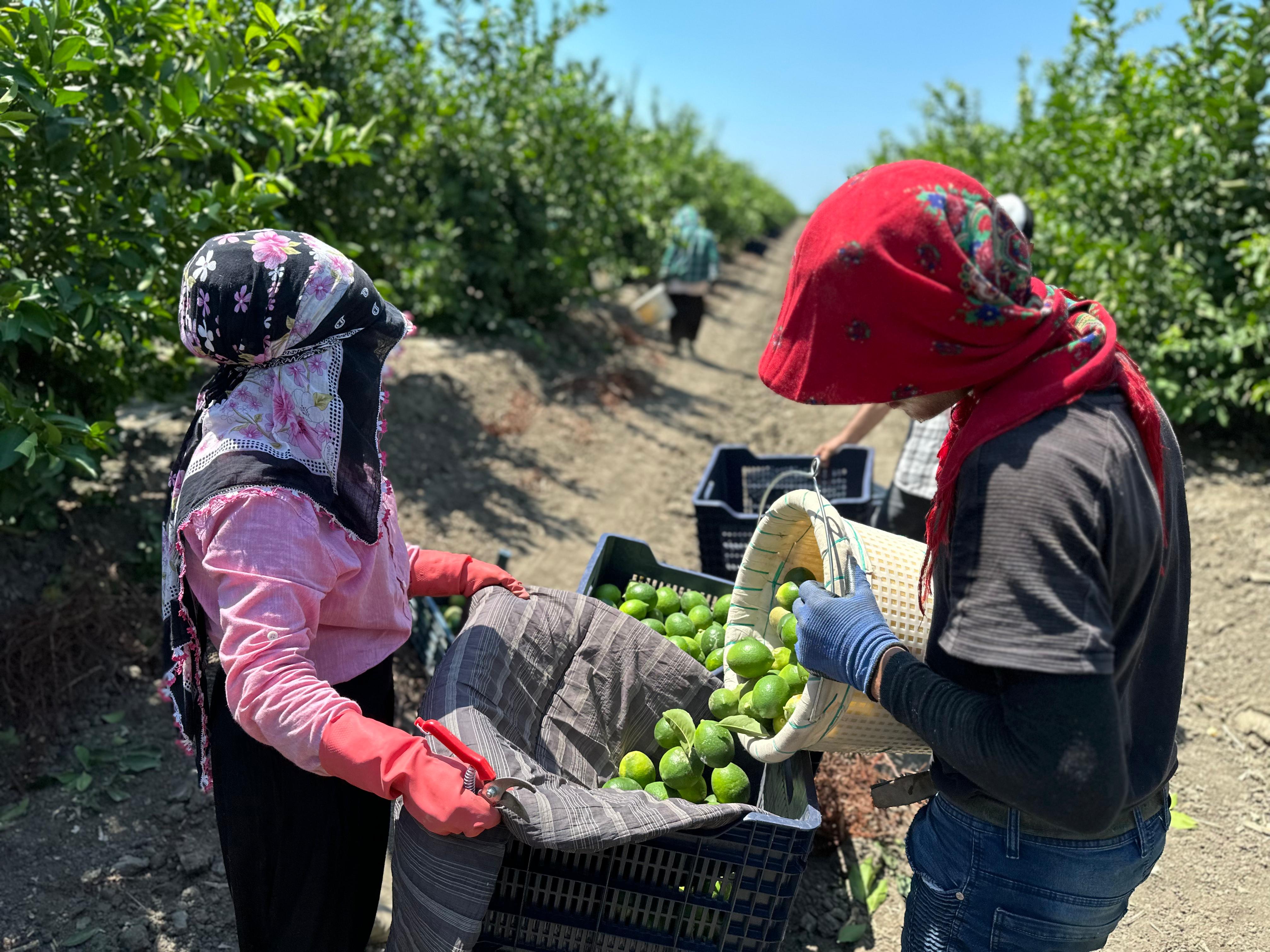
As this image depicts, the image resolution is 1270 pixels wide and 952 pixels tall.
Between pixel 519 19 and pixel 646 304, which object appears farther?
pixel 646 304

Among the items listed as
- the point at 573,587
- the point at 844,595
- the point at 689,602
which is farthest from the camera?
the point at 573,587

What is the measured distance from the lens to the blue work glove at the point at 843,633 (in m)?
1.55

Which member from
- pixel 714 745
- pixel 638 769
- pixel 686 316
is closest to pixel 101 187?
pixel 638 769

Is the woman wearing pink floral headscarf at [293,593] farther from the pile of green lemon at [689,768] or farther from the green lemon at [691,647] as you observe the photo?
the green lemon at [691,647]

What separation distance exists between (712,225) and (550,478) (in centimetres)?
1725

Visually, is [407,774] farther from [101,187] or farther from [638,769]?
[101,187]

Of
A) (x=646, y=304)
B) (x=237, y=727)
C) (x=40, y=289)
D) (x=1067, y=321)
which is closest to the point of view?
(x=1067, y=321)

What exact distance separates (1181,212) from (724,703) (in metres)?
5.71

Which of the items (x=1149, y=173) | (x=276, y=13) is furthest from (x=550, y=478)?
(x=1149, y=173)

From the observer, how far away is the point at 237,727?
1931 mm

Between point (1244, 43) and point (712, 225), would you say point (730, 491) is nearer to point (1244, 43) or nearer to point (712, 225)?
point (1244, 43)

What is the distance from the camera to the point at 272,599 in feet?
5.38

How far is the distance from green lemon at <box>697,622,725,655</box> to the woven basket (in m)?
0.57

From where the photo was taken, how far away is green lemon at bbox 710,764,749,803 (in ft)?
6.96
